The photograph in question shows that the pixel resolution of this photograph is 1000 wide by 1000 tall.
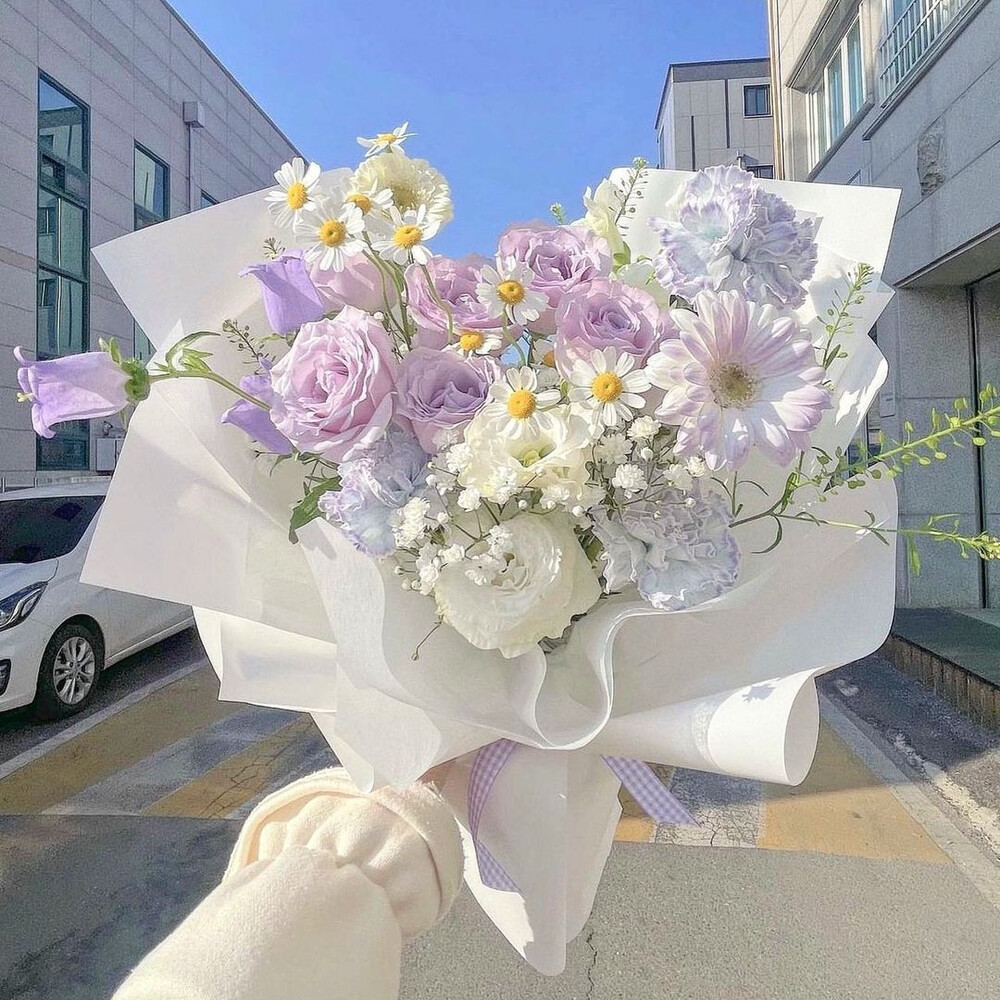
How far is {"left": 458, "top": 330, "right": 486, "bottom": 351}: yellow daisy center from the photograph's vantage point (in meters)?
0.93

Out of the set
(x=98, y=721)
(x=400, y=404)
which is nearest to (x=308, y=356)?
(x=400, y=404)

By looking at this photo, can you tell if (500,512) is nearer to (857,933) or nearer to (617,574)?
(617,574)

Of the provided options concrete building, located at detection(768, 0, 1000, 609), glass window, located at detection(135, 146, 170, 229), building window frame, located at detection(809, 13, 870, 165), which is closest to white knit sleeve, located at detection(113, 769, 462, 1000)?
concrete building, located at detection(768, 0, 1000, 609)

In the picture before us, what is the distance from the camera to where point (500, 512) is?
3.24 ft

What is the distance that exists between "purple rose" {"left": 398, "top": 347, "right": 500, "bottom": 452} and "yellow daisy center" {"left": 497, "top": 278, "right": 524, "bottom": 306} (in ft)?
0.24

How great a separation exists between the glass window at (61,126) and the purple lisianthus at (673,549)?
16.5 m

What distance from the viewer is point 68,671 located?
5.69 metres

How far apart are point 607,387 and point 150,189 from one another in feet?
65.3

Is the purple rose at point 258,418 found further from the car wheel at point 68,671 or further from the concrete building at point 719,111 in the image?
the concrete building at point 719,111

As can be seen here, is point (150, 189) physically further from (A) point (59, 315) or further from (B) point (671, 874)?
(B) point (671, 874)

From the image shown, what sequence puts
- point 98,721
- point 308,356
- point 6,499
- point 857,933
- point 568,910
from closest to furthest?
point 308,356 < point 568,910 < point 857,933 < point 98,721 < point 6,499

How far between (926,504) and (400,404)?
7888 millimetres

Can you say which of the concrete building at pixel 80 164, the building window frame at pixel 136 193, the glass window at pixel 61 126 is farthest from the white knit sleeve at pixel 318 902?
Result: the building window frame at pixel 136 193

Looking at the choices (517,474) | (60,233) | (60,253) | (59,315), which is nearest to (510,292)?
(517,474)
